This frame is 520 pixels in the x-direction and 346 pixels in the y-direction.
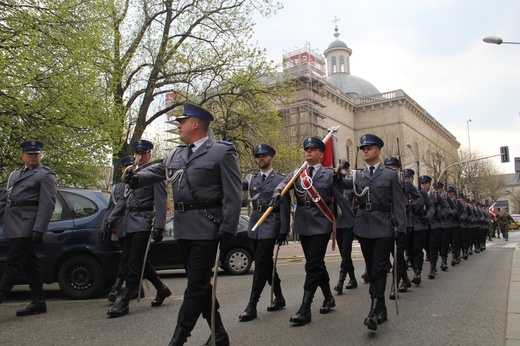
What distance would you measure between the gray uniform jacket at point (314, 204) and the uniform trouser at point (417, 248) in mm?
3920

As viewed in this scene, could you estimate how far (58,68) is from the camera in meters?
14.7

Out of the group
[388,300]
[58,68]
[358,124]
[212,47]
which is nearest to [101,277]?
[388,300]

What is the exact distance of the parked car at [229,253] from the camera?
9.92 metres

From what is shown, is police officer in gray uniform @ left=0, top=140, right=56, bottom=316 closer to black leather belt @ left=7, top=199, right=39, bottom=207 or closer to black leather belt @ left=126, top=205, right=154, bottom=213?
black leather belt @ left=7, top=199, right=39, bottom=207

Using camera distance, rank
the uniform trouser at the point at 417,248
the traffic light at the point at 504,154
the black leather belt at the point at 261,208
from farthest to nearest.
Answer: the traffic light at the point at 504,154 < the uniform trouser at the point at 417,248 < the black leather belt at the point at 261,208

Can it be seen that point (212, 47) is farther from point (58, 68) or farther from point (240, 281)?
point (240, 281)

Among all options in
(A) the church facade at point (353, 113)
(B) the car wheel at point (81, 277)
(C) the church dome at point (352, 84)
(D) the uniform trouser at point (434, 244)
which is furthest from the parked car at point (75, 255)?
(C) the church dome at point (352, 84)

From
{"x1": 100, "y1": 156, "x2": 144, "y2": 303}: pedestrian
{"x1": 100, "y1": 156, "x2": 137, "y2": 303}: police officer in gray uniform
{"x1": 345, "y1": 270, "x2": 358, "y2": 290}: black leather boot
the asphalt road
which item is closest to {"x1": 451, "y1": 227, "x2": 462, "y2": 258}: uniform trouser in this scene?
the asphalt road

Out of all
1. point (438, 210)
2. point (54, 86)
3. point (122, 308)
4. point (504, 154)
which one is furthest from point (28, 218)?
point (504, 154)

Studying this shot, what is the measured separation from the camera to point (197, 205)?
409 cm

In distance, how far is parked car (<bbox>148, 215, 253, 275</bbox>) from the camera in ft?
32.6

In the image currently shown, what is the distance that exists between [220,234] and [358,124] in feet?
209

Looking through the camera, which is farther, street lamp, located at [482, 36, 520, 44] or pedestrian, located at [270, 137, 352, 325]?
street lamp, located at [482, 36, 520, 44]

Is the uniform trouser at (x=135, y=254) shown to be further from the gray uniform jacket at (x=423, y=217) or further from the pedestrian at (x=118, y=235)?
the gray uniform jacket at (x=423, y=217)
